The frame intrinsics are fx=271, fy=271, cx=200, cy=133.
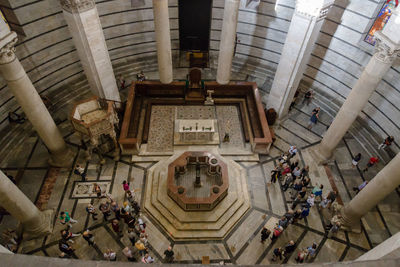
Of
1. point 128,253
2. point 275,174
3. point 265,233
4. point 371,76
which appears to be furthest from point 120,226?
Result: point 371,76

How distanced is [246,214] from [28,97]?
9346mm

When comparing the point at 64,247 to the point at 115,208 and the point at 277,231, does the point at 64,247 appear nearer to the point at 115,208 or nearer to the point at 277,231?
the point at 115,208

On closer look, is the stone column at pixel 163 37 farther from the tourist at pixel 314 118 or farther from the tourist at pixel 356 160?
the tourist at pixel 356 160

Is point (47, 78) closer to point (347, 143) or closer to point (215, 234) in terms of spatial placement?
point (215, 234)

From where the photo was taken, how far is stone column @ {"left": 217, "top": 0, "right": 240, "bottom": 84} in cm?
1259

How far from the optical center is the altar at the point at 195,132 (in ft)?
42.2

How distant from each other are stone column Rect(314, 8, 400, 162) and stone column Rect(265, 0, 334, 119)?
257 centimetres

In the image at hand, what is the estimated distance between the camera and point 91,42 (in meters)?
11.1

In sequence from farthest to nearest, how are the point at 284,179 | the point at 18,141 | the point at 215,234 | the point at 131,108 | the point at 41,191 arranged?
the point at 131,108 < the point at 18,141 < the point at 284,179 < the point at 41,191 < the point at 215,234

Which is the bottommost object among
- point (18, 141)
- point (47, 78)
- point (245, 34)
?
point (18, 141)

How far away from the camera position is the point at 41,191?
1132cm

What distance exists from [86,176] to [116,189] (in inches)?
61.3

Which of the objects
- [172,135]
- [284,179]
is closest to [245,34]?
[172,135]

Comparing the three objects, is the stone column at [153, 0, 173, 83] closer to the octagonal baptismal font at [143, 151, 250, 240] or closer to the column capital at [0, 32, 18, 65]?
the octagonal baptismal font at [143, 151, 250, 240]
